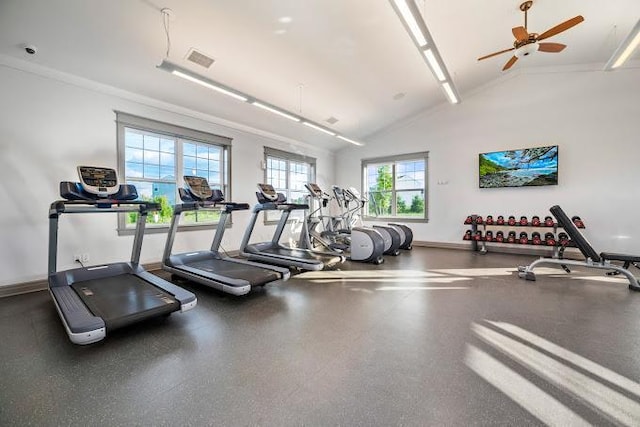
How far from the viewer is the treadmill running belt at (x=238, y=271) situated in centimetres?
334

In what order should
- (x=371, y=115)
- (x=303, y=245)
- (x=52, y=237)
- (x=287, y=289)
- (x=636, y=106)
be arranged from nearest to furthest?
(x=52, y=237) < (x=287, y=289) < (x=636, y=106) < (x=303, y=245) < (x=371, y=115)

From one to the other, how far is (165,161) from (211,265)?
2.30m

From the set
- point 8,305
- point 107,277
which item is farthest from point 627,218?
point 8,305

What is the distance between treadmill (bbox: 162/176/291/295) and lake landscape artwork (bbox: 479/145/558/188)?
5.53m

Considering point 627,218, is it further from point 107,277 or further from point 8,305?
point 8,305

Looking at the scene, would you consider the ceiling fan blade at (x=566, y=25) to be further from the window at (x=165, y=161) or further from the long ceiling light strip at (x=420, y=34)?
the window at (x=165, y=161)

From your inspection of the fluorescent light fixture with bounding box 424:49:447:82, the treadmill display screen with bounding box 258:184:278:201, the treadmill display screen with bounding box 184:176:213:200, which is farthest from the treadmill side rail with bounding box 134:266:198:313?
the fluorescent light fixture with bounding box 424:49:447:82

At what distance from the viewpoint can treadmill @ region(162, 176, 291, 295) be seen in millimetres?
3232

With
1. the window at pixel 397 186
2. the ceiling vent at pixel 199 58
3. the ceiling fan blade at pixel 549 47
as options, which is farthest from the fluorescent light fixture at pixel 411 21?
the window at pixel 397 186

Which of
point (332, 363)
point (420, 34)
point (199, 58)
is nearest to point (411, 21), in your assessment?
point (420, 34)

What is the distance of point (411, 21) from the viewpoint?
2.81m

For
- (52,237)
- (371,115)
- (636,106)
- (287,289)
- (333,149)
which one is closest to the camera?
(52,237)

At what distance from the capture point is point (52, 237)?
2.92 meters

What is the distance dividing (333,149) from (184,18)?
5858 millimetres
